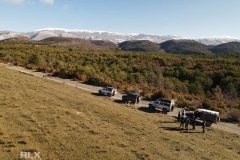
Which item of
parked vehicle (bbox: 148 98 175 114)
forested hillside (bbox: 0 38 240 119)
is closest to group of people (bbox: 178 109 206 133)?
parked vehicle (bbox: 148 98 175 114)

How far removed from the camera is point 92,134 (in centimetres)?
2027

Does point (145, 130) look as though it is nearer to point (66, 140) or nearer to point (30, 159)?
point (66, 140)

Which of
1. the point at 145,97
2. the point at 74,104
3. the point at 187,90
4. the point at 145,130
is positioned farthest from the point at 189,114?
the point at 187,90

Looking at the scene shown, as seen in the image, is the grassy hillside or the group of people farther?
the group of people

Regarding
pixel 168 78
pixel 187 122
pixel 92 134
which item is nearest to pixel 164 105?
pixel 187 122

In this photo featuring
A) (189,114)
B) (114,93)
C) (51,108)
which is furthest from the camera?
(114,93)

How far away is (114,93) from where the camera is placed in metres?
41.4

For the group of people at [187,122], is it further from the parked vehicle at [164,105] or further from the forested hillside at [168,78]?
the forested hillside at [168,78]

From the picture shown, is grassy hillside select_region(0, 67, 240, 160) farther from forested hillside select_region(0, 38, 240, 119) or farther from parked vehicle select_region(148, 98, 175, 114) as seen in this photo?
forested hillside select_region(0, 38, 240, 119)

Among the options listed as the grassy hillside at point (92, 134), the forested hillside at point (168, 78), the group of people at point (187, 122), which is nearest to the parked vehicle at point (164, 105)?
the grassy hillside at point (92, 134)

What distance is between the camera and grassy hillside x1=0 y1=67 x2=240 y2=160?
16891 mm

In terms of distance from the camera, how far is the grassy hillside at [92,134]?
16.9m

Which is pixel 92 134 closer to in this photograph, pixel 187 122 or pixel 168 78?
pixel 187 122

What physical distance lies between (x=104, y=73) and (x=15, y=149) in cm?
5129
